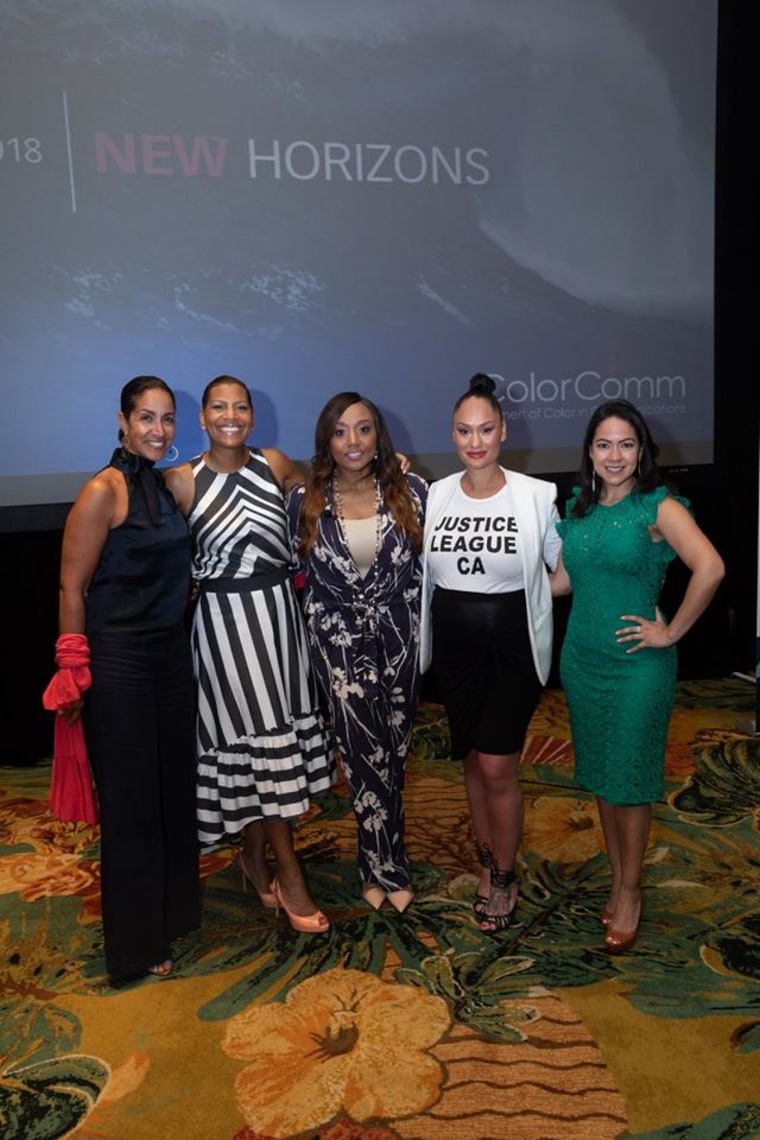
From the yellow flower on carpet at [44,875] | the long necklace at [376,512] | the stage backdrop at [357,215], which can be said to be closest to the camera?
the long necklace at [376,512]

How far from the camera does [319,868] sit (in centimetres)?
321

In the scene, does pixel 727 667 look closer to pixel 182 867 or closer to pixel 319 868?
pixel 319 868

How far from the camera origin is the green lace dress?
247cm

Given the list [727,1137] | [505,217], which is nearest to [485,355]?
[505,217]

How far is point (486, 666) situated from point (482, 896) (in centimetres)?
73

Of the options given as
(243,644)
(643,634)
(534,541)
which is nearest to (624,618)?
(643,634)

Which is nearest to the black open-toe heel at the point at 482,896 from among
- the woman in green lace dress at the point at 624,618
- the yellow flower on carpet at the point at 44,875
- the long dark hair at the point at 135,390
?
the woman in green lace dress at the point at 624,618

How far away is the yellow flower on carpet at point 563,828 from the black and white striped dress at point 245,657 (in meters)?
1.01

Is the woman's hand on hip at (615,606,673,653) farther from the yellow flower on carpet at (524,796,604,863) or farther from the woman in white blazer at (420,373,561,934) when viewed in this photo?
the yellow flower on carpet at (524,796,604,863)

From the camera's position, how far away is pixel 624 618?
248 centimetres

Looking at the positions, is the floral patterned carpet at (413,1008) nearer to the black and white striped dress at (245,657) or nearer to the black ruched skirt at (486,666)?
the black and white striped dress at (245,657)

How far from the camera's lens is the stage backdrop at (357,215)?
3.94 metres

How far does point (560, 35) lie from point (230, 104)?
1.65 meters

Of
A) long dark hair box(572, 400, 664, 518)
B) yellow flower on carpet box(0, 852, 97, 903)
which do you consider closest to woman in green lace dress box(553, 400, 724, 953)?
long dark hair box(572, 400, 664, 518)
